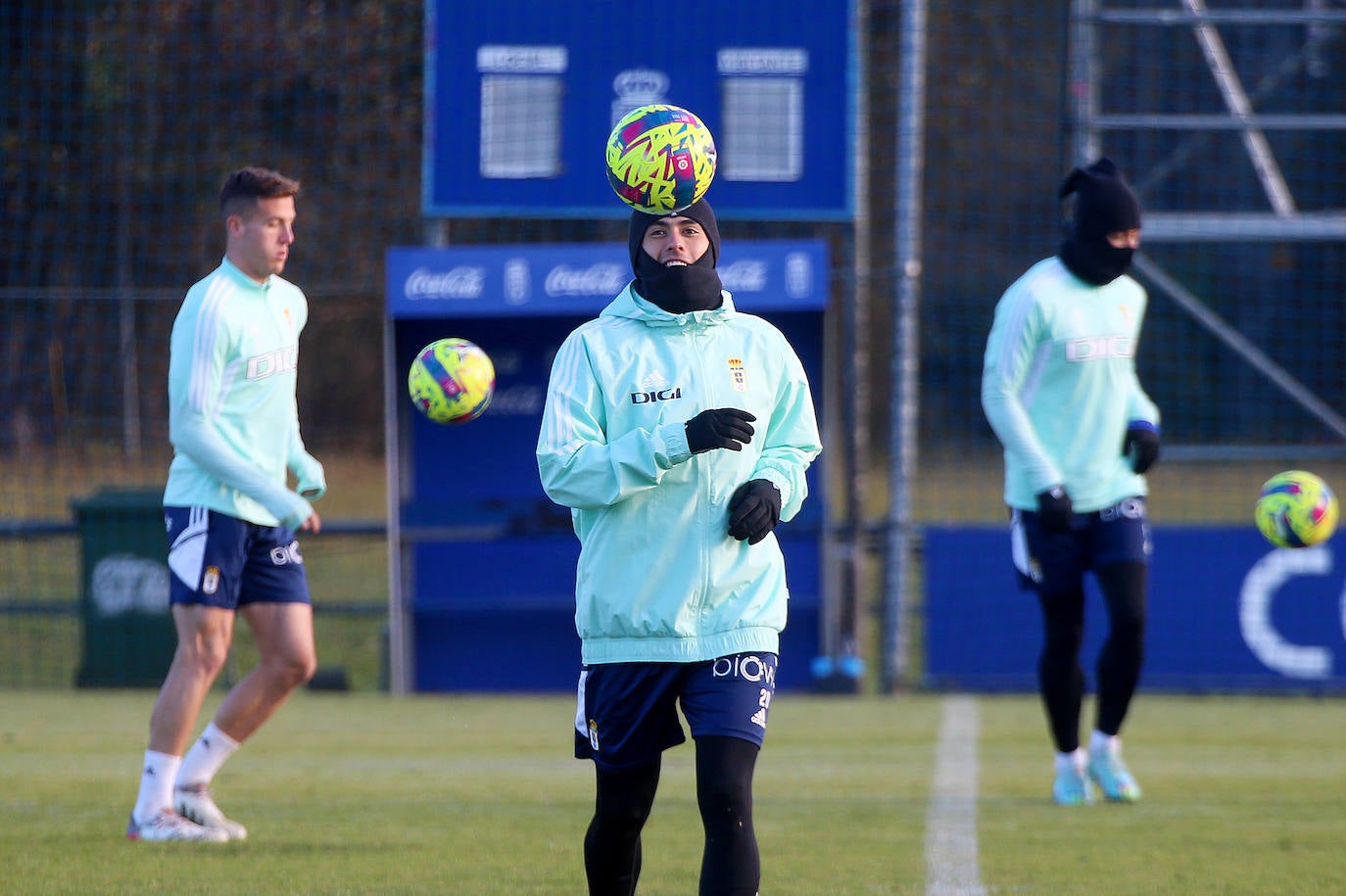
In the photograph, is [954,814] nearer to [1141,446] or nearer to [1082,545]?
[1082,545]

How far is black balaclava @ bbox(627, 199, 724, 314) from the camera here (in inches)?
163

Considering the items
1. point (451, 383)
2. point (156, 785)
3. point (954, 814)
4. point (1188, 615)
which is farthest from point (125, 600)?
point (1188, 615)

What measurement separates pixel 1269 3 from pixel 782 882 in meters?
15.4

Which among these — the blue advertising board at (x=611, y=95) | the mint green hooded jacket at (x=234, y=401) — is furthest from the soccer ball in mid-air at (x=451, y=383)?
the blue advertising board at (x=611, y=95)

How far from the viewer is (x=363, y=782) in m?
7.48

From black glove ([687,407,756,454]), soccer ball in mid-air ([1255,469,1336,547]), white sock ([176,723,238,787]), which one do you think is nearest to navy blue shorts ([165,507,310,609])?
white sock ([176,723,238,787])

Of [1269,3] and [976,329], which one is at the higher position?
[1269,3]

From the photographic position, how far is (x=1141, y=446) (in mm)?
6914

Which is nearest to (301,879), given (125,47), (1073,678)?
(1073,678)

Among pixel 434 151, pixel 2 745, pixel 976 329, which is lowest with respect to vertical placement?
pixel 2 745

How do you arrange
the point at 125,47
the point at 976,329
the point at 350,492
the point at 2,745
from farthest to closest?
1. the point at 976,329
2. the point at 125,47
3. the point at 350,492
4. the point at 2,745

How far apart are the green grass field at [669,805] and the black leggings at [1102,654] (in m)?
0.37

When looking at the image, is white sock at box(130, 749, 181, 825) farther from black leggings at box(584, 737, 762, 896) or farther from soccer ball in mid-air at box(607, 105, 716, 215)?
soccer ball in mid-air at box(607, 105, 716, 215)

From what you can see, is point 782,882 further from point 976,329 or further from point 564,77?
point 976,329
